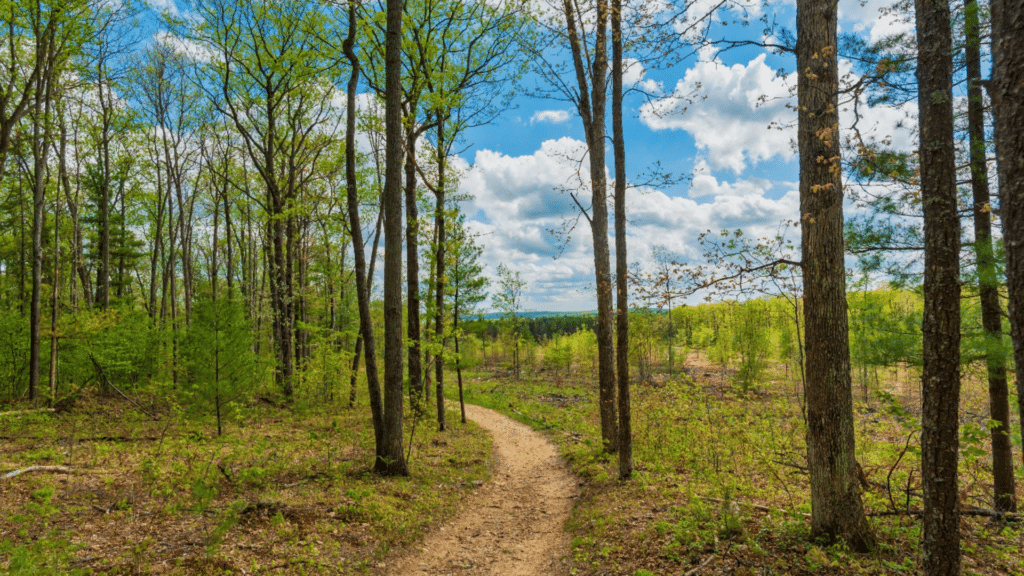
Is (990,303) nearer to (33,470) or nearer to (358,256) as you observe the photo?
(358,256)

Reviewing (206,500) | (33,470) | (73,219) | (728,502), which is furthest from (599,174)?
(73,219)

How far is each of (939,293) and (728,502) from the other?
333 centimetres

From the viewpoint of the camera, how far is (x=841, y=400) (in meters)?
4.39

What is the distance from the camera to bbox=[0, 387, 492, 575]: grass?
4391 millimetres

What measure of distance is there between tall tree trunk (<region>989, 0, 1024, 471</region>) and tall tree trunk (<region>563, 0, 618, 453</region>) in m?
6.49

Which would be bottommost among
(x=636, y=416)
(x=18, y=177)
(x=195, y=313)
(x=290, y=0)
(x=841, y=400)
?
(x=636, y=416)

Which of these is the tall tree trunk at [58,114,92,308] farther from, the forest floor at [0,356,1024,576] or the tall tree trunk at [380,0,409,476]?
the tall tree trunk at [380,0,409,476]

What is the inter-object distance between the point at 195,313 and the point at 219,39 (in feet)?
30.8

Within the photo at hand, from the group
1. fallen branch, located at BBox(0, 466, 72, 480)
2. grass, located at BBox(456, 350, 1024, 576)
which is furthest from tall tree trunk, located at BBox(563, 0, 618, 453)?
fallen branch, located at BBox(0, 466, 72, 480)

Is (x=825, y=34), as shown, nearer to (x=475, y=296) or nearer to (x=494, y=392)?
(x=475, y=296)

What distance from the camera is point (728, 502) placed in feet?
17.6

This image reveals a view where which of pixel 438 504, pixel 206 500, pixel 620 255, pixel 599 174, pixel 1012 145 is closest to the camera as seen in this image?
pixel 1012 145

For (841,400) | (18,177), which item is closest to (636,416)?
(841,400)

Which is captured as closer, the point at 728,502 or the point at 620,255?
the point at 728,502
